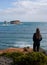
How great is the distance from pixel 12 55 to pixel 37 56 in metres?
1.44

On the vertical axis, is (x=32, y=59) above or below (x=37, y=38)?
below

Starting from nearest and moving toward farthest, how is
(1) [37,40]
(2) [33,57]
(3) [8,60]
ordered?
(2) [33,57] < (3) [8,60] < (1) [37,40]

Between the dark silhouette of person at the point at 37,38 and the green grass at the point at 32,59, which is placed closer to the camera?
the green grass at the point at 32,59

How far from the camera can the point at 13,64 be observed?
392 inches

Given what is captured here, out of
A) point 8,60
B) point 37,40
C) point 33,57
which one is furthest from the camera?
point 37,40

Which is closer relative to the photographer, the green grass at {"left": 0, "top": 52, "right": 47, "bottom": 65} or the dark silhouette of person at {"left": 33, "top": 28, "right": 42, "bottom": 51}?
the green grass at {"left": 0, "top": 52, "right": 47, "bottom": 65}

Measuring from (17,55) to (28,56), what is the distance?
98cm

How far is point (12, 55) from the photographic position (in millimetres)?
10828

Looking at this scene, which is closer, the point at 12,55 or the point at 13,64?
the point at 13,64

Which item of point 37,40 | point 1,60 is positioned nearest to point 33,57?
point 1,60

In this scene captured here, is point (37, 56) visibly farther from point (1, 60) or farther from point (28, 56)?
point (1, 60)

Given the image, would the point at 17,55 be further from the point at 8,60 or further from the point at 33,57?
the point at 33,57

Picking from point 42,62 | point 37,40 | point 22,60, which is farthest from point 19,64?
point 37,40

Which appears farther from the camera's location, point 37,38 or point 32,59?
point 37,38
